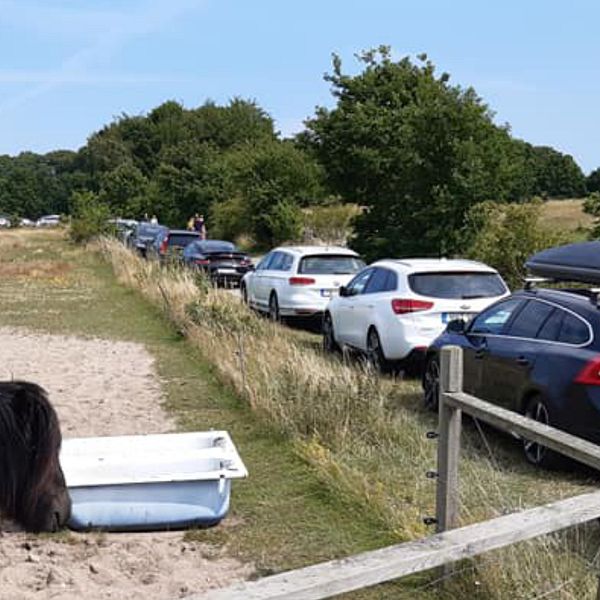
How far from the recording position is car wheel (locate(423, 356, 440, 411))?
10375 millimetres

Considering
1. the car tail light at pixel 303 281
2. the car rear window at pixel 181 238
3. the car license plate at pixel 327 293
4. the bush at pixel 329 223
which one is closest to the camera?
the car license plate at pixel 327 293

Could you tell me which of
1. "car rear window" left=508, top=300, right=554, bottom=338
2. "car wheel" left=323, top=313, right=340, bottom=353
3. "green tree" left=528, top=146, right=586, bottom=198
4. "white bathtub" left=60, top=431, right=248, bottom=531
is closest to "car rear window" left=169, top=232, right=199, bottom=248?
"car wheel" left=323, top=313, right=340, bottom=353

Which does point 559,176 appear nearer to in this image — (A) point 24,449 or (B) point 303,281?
(B) point 303,281

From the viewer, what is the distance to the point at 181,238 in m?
36.1

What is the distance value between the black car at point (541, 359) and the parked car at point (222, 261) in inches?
717

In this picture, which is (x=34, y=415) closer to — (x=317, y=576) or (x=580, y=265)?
(x=317, y=576)

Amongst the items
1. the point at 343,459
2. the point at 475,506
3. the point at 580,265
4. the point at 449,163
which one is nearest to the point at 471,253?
the point at 449,163

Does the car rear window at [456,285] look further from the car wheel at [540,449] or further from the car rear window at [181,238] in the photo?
the car rear window at [181,238]

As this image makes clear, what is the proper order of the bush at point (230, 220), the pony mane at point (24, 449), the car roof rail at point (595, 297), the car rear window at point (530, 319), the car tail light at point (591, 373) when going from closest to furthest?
the pony mane at point (24, 449), the car tail light at point (591, 373), the car roof rail at point (595, 297), the car rear window at point (530, 319), the bush at point (230, 220)

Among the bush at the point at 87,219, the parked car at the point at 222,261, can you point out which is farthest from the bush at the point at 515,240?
the bush at the point at 87,219

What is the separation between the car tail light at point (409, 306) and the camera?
12.1m

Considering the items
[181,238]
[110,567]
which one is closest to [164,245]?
[181,238]

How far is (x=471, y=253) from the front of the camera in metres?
21.9

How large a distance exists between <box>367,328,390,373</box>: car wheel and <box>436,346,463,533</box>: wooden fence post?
689cm
